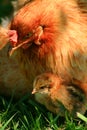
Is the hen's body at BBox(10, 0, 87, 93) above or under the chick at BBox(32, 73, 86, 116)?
above

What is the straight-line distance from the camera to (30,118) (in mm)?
3139

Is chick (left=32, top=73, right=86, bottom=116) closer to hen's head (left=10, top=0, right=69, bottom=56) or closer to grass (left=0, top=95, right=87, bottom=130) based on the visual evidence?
grass (left=0, top=95, right=87, bottom=130)

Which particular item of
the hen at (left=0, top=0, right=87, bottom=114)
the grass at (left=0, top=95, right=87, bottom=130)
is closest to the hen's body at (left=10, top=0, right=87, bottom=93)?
the hen at (left=0, top=0, right=87, bottom=114)

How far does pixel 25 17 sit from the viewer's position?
2818 millimetres

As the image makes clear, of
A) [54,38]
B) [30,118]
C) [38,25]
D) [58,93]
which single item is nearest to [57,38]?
[54,38]

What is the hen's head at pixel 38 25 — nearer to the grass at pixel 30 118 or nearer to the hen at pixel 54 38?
the hen at pixel 54 38

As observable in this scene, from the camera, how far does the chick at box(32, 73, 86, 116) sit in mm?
2855

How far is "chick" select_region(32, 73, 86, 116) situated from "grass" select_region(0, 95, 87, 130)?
67 millimetres

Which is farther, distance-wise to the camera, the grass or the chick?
the grass

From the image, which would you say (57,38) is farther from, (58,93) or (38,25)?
(58,93)

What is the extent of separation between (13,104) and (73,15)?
0.81 meters

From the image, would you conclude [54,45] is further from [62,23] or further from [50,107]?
[50,107]

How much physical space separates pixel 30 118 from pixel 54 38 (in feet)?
1.93

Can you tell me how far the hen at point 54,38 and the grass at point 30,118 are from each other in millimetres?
259
